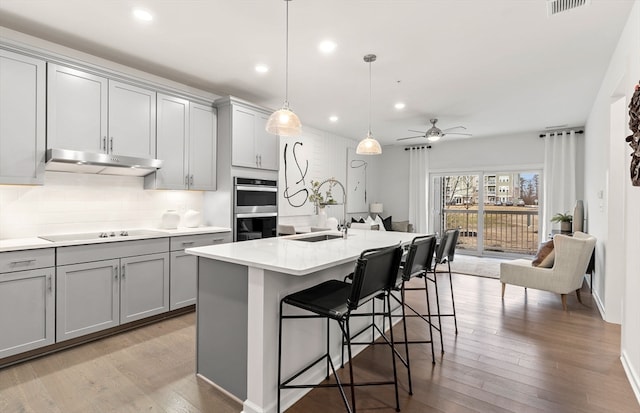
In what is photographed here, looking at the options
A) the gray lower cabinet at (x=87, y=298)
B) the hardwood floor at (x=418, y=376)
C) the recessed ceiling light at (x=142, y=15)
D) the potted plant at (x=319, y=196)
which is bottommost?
the hardwood floor at (x=418, y=376)

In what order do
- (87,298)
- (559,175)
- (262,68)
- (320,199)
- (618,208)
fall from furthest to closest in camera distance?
(559,175)
(320,199)
(262,68)
(618,208)
(87,298)

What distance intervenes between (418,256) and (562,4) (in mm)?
2087

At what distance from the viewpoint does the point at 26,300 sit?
248cm

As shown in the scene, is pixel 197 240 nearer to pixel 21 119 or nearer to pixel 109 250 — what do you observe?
pixel 109 250

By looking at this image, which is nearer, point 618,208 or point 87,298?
point 87,298

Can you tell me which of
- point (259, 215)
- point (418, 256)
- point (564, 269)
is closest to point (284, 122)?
point (418, 256)

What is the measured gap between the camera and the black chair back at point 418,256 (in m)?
2.30

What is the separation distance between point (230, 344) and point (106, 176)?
8.17ft

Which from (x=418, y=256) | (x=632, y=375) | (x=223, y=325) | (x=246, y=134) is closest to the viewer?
(x=223, y=325)

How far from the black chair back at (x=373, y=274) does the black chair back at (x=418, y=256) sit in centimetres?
29

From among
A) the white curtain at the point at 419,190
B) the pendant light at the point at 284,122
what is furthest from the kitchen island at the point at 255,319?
the white curtain at the point at 419,190

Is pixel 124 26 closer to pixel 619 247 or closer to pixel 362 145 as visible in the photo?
pixel 362 145

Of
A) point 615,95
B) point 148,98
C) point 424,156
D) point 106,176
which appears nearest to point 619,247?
point 615,95

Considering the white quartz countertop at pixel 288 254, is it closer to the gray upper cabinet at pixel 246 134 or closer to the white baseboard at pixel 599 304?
the gray upper cabinet at pixel 246 134
